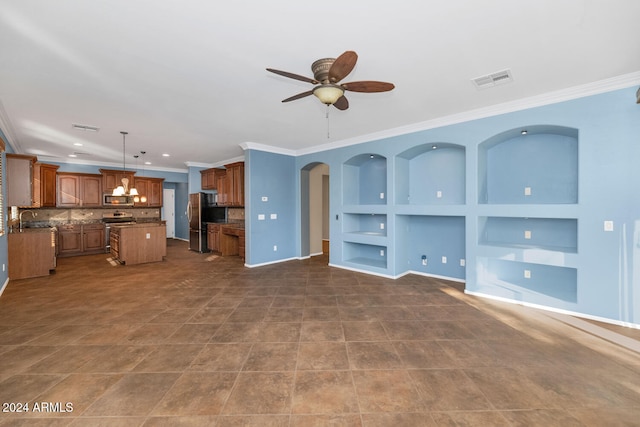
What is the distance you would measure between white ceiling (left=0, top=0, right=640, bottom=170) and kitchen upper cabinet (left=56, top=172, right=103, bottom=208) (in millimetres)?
4057

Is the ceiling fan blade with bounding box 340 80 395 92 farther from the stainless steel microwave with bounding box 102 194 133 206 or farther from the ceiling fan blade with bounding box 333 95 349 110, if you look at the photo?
the stainless steel microwave with bounding box 102 194 133 206

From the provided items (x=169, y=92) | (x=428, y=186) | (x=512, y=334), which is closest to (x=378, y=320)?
(x=512, y=334)

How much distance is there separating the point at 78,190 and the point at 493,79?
10041 millimetres

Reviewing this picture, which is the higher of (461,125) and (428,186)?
(461,125)

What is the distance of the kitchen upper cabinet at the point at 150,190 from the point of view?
8750mm

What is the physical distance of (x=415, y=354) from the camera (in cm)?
244

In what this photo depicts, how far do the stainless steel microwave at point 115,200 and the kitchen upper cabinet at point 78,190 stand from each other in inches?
5.5

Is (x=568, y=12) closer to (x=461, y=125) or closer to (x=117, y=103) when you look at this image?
(x=461, y=125)

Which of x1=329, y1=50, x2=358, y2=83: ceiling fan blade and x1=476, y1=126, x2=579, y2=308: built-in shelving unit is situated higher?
x1=329, y1=50, x2=358, y2=83: ceiling fan blade

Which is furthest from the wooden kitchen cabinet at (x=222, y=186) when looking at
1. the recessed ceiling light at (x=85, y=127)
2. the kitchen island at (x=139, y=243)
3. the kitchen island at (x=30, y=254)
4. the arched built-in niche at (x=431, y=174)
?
the arched built-in niche at (x=431, y=174)

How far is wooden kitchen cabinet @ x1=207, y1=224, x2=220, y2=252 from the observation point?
7.71 meters

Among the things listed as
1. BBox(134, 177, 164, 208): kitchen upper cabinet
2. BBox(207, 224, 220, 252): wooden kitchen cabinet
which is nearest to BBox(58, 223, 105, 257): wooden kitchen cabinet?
BBox(134, 177, 164, 208): kitchen upper cabinet

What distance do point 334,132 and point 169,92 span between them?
2.76 m

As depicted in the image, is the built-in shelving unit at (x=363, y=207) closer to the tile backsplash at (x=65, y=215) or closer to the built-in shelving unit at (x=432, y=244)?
the built-in shelving unit at (x=432, y=244)
